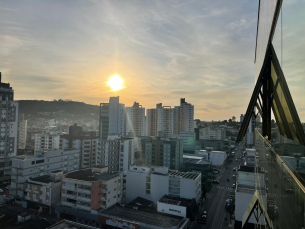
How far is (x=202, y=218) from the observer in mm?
14453

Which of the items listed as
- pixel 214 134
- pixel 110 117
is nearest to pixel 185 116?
pixel 214 134

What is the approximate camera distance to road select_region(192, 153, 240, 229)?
14074mm

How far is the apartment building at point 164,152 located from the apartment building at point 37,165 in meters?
9.28

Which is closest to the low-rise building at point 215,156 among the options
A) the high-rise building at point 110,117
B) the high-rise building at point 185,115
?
the high-rise building at point 185,115

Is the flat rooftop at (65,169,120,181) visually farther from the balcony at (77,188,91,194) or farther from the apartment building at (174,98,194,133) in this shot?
the apartment building at (174,98,194,133)

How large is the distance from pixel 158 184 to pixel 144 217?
4.36 meters

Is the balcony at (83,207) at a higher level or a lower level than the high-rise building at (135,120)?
lower

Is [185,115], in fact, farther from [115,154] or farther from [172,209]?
[172,209]

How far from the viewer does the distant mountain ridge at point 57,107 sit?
323 feet

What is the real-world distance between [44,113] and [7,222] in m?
99.7

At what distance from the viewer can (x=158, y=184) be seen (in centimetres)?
1650

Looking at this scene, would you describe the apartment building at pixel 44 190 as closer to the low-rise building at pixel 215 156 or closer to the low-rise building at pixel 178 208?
the low-rise building at pixel 178 208

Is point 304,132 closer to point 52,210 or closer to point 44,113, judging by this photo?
point 52,210

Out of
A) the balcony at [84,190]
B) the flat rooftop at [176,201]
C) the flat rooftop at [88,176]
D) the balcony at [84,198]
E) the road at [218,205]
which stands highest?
the flat rooftop at [88,176]
